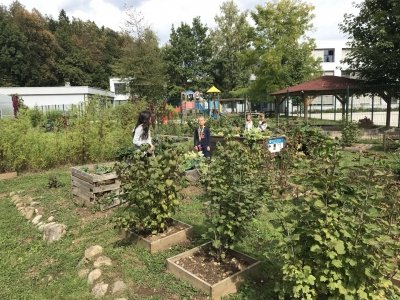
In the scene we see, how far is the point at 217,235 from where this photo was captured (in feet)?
12.9

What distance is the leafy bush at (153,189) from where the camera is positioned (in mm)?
4445

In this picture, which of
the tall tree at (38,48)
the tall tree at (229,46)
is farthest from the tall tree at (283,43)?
the tall tree at (38,48)

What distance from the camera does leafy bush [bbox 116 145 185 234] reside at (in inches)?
175

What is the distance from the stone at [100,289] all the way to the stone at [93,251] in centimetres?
71

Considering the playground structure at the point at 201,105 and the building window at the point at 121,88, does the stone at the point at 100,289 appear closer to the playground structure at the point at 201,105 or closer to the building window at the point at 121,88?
the playground structure at the point at 201,105

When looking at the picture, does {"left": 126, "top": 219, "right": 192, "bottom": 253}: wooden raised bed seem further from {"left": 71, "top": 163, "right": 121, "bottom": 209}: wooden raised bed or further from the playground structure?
the playground structure

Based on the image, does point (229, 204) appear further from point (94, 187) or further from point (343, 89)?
point (343, 89)

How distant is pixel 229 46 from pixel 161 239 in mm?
43909

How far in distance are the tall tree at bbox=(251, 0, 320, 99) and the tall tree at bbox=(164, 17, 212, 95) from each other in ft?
54.6

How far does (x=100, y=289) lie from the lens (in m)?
3.93

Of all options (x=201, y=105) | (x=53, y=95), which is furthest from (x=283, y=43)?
(x=53, y=95)

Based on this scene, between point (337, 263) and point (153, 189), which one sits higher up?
point (153, 189)

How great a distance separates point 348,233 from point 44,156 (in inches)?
367

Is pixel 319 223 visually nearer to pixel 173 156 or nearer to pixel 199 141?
pixel 173 156
